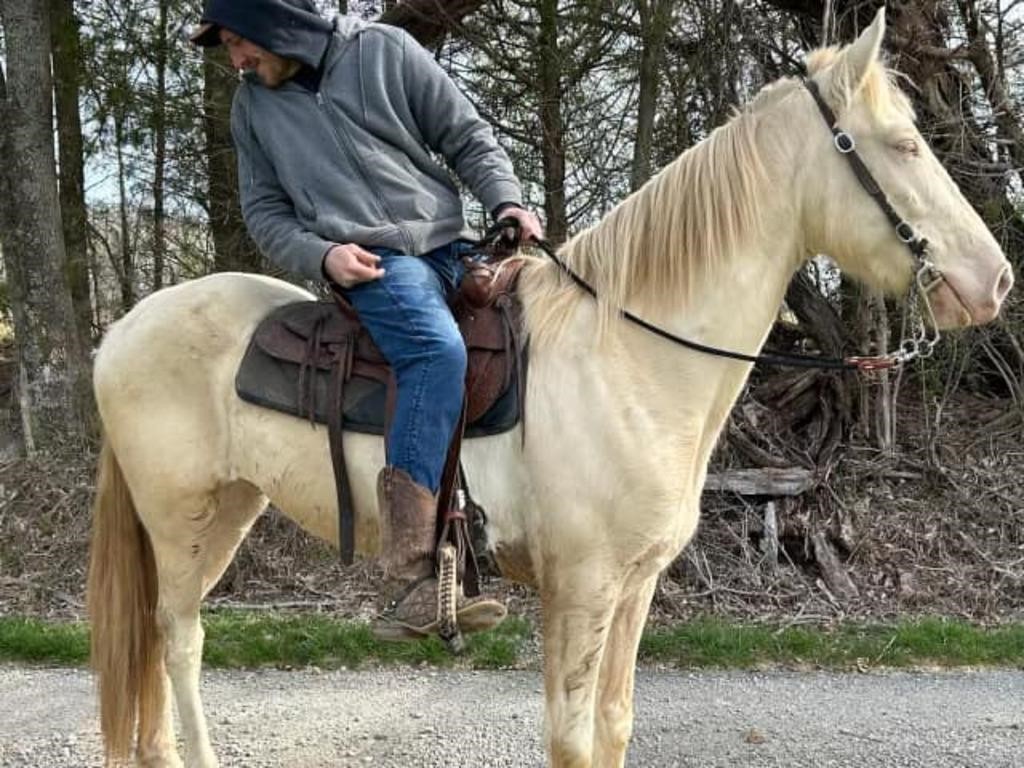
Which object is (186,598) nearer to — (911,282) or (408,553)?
(408,553)

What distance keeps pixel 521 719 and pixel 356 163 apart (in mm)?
2302

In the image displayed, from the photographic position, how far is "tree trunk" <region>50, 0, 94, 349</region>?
713 cm

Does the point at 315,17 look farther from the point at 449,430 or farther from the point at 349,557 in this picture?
the point at 349,557

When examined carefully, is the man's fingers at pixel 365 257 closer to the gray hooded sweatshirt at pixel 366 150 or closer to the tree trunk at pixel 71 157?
the gray hooded sweatshirt at pixel 366 150

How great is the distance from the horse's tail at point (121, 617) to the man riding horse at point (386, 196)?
1.11 metres

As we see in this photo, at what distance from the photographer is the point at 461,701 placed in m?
3.72

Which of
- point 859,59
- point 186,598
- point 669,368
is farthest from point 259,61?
point 186,598

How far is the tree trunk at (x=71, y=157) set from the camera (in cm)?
713

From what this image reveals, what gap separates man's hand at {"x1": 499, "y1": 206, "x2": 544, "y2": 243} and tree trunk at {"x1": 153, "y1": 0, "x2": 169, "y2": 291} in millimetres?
5490

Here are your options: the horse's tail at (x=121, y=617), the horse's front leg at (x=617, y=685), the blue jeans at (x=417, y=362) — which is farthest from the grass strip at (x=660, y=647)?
the blue jeans at (x=417, y=362)

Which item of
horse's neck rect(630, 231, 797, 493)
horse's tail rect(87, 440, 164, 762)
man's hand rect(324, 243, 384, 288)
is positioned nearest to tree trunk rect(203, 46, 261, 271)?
horse's tail rect(87, 440, 164, 762)

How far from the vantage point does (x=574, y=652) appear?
7.91ft

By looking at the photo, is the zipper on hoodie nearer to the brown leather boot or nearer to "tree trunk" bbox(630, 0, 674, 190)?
the brown leather boot

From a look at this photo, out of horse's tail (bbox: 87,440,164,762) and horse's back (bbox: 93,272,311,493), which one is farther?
horse's tail (bbox: 87,440,164,762)
